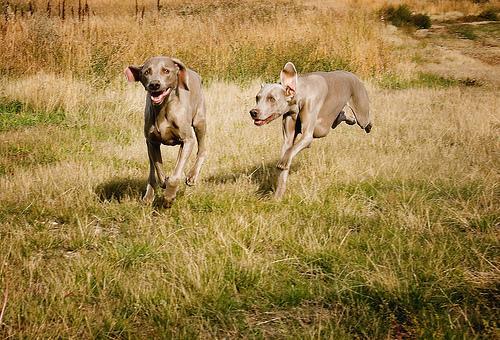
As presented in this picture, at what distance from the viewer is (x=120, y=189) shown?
5.21 m

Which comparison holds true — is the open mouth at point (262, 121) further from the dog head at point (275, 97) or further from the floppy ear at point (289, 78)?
the floppy ear at point (289, 78)

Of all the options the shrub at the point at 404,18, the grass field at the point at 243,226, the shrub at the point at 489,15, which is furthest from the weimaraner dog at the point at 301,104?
the shrub at the point at 489,15

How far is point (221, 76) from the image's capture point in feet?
37.3

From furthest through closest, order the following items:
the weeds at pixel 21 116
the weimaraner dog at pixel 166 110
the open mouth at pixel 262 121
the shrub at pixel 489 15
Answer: the shrub at pixel 489 15, the weeds at pixel 21 116, the open mouth at pixel 262 121, the weimaraner dog at pixel 166 110

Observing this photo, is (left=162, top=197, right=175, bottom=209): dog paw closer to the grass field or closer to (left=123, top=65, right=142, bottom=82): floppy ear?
the grass field

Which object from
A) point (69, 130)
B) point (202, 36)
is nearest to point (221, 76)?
point (202, 36)

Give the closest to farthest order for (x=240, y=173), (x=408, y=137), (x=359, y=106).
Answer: (x=240, y=173) → (x=359, y=106) → (x=408, y=137)

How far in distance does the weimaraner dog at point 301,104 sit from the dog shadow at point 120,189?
1.41 meters

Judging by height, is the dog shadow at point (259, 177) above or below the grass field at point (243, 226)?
below

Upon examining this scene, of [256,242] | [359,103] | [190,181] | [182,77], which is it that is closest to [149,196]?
[190,181]

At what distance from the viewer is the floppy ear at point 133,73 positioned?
4344 mm

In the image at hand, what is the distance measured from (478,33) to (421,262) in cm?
2221

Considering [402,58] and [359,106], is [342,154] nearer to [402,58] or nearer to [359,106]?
[359,106]

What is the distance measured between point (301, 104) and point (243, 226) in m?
1.68
